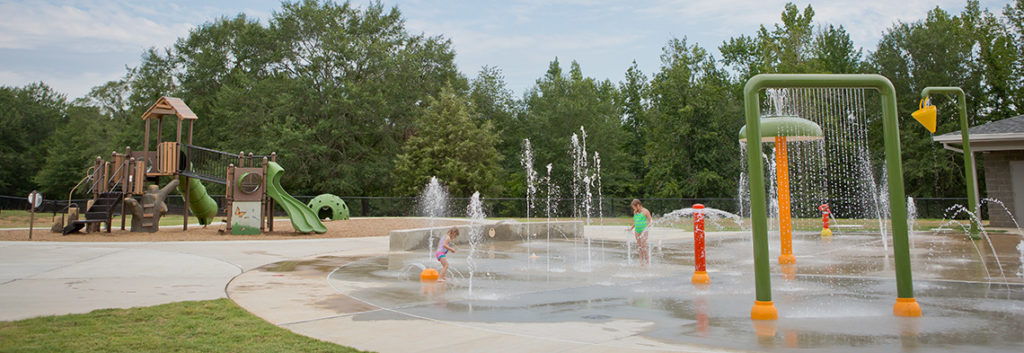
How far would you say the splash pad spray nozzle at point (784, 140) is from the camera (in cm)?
1174

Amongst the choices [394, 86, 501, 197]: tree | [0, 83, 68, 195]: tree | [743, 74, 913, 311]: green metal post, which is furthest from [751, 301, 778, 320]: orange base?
[0, 83, 68, 195]: tree

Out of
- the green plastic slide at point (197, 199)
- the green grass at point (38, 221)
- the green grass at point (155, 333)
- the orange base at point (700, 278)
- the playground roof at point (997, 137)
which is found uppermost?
the playground roof at point (997, 137)

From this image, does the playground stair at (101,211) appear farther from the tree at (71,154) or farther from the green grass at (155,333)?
the tree at (71,154)

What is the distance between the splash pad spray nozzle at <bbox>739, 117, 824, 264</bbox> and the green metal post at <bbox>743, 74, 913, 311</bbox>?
14.7ft

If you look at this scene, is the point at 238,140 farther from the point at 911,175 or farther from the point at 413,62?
the point at 911,175

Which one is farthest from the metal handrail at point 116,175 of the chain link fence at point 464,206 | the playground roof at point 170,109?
the chain link fence at point 464,206

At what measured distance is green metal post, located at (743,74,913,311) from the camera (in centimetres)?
655

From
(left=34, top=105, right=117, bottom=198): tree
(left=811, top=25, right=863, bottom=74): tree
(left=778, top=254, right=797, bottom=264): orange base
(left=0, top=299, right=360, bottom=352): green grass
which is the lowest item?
(left=0, top=299, right=360, bottom=352): green grass

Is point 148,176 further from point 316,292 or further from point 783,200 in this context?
point 783,200

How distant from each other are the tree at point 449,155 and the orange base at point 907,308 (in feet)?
110

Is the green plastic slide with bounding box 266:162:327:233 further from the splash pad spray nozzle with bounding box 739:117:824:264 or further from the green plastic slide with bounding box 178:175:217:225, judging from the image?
the splash pad spray nozzle with bounding box 739:117:824:264

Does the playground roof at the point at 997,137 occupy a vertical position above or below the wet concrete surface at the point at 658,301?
above

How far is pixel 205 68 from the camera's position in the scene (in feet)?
Answer: 157

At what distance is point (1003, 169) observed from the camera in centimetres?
2220
